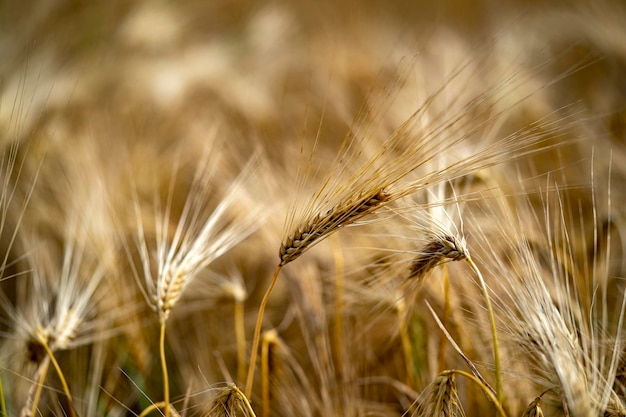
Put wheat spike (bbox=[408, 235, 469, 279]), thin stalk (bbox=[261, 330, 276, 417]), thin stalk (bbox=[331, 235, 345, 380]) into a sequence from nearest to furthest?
1. wheat spike (bbox=[408, 235, 469, 279])
2. thin stalk (bbox=[261, 330, 276, 417])
3. thin stalk (bbox=[331, 235, 345, 380])

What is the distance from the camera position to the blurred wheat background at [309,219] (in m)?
0.51

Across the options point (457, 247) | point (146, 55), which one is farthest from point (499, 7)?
point (457, 247)

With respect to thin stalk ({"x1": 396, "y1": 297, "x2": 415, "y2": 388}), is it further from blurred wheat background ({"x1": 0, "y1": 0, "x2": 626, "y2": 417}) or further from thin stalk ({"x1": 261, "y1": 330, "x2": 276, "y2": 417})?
thin stalk ({"x1": 261, "y1": 330, "x2": 276, "y2": 417})

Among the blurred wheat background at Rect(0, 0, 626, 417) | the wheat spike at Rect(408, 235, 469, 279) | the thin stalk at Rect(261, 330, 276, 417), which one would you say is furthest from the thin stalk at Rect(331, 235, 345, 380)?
the wheat spike at Rect(408, 235, 469, 279)

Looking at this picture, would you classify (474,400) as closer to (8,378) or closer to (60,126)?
(8,378)

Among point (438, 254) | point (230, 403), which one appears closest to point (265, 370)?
point (230, 403)

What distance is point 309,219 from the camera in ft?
1.62

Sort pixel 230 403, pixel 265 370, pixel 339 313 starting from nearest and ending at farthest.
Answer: pixel 230 403 < pixel 265 370 < pixel 339 313

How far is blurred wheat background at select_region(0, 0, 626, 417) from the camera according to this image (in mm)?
507

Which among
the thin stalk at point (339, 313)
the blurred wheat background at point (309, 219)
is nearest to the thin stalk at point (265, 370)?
the blurred wheat background at point (309, 219)

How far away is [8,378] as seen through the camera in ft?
2.43

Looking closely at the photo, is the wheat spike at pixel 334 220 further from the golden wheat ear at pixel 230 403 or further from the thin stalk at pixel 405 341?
the thin stalk at pixel 405 341

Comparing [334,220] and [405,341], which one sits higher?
[334,220]

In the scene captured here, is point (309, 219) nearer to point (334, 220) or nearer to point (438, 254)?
point (334, 220)
